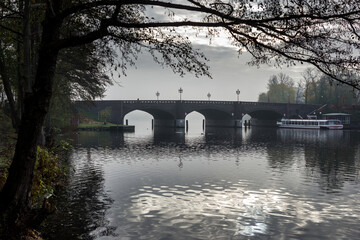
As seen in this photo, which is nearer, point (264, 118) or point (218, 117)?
point (218, 117)

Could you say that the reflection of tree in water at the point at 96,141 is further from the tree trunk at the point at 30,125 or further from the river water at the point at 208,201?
the tree trunk at the point at 30,125

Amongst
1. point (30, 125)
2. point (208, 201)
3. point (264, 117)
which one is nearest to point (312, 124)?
point (264, 117)

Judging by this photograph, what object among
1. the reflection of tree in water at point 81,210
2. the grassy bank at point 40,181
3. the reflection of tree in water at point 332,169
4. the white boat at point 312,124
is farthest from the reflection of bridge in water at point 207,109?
the grassy bank at point 40,181

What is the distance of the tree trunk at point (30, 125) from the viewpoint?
25.5 ft

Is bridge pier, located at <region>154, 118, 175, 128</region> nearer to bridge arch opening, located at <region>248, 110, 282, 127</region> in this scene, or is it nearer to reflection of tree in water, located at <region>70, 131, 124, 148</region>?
bridge arch opening, located at <region>248, 110, 282, 127</region>

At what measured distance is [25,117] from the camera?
25.6ft

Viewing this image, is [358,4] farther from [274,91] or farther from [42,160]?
[274,91]

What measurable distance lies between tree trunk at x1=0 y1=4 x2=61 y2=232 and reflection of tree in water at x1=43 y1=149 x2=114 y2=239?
227 cm

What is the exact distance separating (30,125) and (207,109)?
87068mm

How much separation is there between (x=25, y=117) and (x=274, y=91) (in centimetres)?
12442

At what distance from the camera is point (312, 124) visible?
8775 cm

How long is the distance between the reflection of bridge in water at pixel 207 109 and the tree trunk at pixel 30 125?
6654 centimetres

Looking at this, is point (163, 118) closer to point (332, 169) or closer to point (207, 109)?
point (207, 109)

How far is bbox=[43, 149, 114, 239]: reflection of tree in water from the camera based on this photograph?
10.1 m
